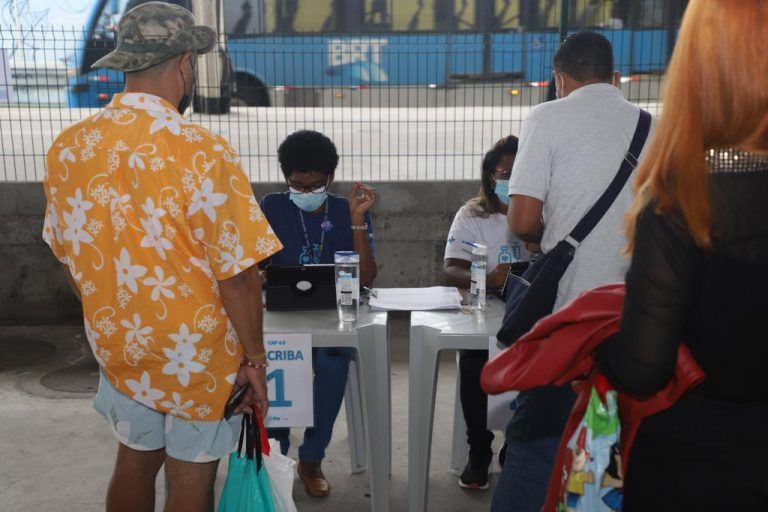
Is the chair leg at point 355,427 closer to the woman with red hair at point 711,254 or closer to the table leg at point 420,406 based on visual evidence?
the table leg at point 420,406

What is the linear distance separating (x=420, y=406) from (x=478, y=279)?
0.53m

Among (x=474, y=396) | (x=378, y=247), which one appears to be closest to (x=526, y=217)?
(x=474, y=396)

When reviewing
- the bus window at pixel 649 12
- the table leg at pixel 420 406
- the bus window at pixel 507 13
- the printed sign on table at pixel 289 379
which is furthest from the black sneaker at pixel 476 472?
the bus window at pixel 507 13

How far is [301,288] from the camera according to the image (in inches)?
124

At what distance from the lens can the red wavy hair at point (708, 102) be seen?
1.32m

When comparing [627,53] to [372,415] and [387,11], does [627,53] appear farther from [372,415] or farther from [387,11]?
[372,415]

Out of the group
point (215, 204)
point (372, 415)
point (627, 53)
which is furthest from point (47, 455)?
point (627, 53)

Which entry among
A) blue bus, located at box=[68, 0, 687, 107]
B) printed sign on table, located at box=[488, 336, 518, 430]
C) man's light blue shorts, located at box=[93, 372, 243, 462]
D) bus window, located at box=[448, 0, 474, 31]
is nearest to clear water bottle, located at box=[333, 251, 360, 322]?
printed sign on table, located at box=[488, 336, 518, 430]

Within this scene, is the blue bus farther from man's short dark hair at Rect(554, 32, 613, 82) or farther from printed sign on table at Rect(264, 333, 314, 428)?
printed sign on table at Rect(264, 333, 314, 428)

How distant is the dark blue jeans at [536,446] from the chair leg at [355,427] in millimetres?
1384

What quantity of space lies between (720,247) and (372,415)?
6.16ft

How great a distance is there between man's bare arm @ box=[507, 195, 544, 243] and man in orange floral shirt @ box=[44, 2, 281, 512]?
82 cm

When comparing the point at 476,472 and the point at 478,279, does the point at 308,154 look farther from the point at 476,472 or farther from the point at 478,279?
the point at 476,472

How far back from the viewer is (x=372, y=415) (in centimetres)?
301
